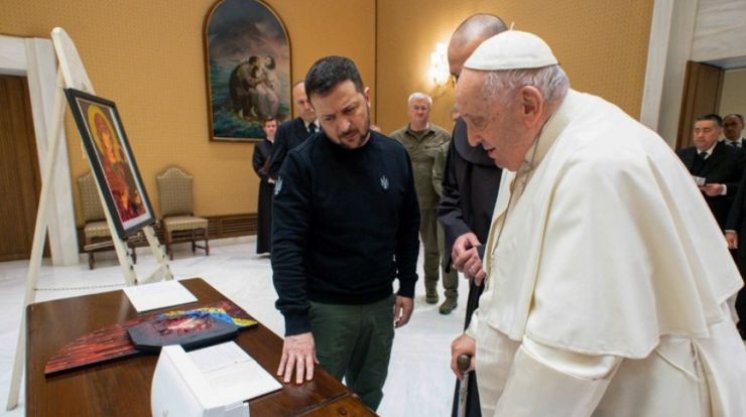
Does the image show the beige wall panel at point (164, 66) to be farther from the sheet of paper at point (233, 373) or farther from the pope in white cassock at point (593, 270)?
the pope in white cassock at point (593, 270)

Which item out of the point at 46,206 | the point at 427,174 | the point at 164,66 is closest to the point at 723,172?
the point at 427,174

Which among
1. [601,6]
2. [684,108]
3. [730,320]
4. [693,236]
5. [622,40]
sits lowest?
[730,320]

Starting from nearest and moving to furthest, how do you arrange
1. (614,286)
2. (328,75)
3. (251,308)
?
(614,286), (328,75), (251,308)

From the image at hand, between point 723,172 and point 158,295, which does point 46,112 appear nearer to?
point 158,295

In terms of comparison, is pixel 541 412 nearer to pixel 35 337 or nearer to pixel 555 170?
pixel 555 170

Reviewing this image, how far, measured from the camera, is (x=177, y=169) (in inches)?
199

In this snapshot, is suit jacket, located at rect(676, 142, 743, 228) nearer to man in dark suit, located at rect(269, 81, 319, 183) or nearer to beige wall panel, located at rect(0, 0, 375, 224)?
man in dark suit, located at rect(269, 81, 319, 183)

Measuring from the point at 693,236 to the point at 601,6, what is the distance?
12.8ft

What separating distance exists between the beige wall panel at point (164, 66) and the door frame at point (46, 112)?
0.14m

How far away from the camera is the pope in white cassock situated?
60 centimetres

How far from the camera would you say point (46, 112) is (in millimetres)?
4230

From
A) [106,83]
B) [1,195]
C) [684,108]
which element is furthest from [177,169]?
[684,108]

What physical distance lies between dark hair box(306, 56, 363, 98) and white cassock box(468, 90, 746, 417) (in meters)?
0.60

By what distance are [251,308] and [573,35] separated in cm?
388
